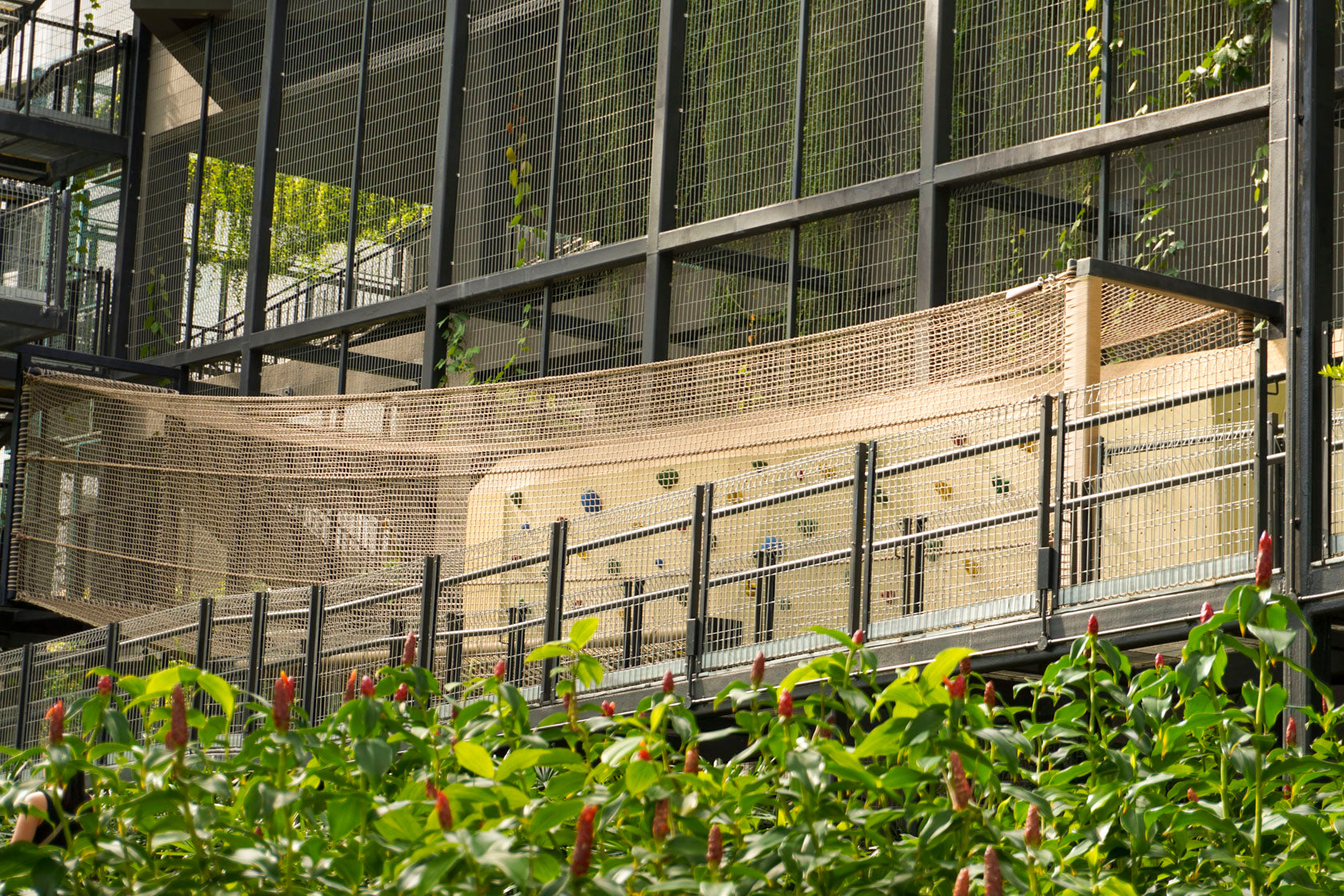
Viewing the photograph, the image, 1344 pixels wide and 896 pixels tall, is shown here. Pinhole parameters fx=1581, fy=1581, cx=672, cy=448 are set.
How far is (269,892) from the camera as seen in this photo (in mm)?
1814

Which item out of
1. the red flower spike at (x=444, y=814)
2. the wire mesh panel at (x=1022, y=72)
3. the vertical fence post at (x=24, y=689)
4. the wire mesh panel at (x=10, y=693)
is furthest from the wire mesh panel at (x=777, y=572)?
the wire mesh panel at (x=10, y=693)

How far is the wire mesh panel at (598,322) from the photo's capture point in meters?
11.5

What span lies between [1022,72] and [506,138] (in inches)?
182

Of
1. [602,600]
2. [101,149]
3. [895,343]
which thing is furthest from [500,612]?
[101,149]

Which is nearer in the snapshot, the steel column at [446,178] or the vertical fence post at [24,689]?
the vertical fence post at [24,689]

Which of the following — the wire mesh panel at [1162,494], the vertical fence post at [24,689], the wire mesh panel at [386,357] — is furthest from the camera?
the wire mesh panel at [386,357]

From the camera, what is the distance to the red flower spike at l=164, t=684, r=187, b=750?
6.07ft

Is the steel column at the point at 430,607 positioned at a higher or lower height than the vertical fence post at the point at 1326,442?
lower

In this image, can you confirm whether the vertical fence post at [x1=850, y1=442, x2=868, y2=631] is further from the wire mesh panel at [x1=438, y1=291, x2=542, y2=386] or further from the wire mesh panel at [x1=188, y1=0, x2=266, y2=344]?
the wire mesh panel at [x1=188, y1=0, x2=266, y2=344]

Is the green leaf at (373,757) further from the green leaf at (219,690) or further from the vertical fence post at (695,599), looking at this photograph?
the vertical fence post at (695,599)

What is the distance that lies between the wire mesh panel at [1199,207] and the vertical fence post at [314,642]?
4.80 meters

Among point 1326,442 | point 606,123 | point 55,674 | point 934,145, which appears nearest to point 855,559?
point 1326,442

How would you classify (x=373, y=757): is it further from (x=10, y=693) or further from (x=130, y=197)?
(x=130, y=197)

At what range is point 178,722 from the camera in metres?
1.85
